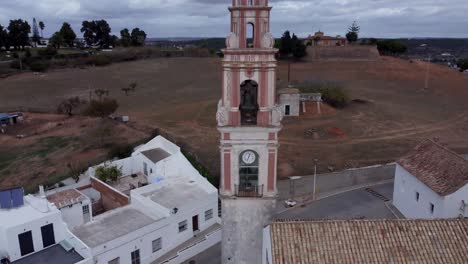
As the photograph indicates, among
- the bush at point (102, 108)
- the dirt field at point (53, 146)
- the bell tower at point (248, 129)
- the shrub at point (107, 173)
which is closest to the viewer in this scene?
the bell tower at point (248, 129)

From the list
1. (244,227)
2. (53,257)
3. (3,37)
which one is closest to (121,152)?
(53,257)

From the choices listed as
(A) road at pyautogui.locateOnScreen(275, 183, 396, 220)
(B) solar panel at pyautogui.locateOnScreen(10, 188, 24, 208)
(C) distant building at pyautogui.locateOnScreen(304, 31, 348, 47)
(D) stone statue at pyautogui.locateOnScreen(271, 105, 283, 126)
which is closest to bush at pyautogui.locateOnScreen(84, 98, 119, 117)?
(B) solar panel at pyautogui.locateOnScreen(10, 188, 24, 208)

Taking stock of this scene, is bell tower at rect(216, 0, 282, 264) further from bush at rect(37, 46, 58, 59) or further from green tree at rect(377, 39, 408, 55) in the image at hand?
green tree at rect(377, 39, 408, 55)

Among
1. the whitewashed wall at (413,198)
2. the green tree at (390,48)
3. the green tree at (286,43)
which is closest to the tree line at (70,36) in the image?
the green tree at (286,43)

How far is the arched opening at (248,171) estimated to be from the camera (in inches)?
573

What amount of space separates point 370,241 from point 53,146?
33567 millimetres

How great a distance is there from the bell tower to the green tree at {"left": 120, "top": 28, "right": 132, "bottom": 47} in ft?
336

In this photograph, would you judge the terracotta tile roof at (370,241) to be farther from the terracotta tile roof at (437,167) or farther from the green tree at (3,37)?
the green tree at (3,37)

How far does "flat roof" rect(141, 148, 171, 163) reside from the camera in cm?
2597

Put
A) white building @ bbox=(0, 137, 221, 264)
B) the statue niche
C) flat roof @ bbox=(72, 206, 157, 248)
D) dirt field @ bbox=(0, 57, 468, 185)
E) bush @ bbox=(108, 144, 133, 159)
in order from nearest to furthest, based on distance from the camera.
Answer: the statue niche
white building @ bbox=(0, 137, 221, 264)
flat roof @ bbox=(72, 206, 157, 248)
bush @ bbox=(108, 144, 133, 159)
dirt field @ bbox=(0, 57, 468, 185)

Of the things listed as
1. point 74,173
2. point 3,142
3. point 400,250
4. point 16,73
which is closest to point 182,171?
point 74,173

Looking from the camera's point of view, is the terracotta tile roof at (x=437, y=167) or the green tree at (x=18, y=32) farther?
the green tree at (x=18, y=32)

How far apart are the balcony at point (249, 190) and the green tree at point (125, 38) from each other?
10263 cm

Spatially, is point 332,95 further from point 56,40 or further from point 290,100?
point 56,40
